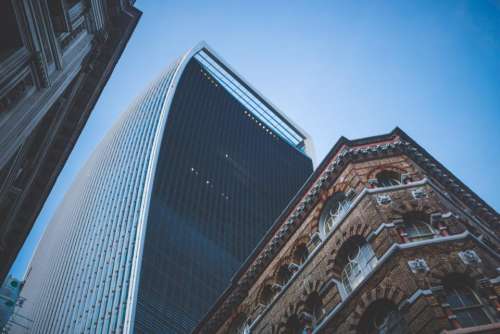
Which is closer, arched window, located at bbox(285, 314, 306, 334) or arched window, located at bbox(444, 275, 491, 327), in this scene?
arched window, located at bbox(444, 275, 491, 327)

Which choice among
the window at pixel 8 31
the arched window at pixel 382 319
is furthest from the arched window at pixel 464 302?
the window at pixel 8 31

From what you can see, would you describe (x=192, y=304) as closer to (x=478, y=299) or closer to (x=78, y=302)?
(x=78, y=302)

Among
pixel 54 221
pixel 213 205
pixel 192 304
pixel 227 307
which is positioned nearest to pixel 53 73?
pixel 227 307

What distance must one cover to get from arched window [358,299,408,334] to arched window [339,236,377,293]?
1815 millimetres

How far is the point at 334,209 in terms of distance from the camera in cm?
2373

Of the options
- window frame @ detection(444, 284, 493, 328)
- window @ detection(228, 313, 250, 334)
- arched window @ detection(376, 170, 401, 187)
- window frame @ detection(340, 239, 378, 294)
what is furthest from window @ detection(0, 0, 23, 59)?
window @ detection(228, 313, 250, 334)

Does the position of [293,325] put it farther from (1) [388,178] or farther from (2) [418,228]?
(1) [388,178]

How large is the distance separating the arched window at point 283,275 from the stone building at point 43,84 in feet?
52.4

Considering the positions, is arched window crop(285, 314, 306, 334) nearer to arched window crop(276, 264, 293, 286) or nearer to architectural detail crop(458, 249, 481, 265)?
arched window crop(276, 264, 293, 286)

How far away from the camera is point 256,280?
88.8 ft

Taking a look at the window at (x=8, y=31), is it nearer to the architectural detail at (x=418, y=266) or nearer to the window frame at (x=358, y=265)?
the window frame at (x=358, y=265)

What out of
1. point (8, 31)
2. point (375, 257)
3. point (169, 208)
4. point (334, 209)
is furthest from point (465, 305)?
point (169, 208)

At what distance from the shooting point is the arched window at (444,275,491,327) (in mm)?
14648

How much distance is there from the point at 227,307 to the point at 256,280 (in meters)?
3.36
